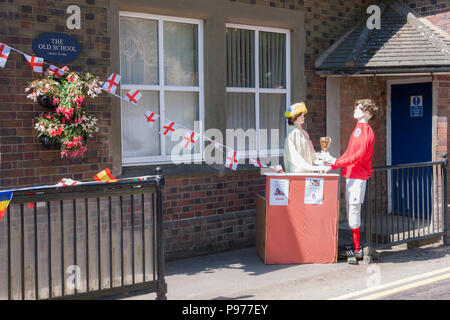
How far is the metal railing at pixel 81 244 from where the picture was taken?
14.1 feet

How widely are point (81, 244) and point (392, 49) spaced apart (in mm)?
5875

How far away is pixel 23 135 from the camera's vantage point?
228 inches

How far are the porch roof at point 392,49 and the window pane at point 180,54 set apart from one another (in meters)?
2.18

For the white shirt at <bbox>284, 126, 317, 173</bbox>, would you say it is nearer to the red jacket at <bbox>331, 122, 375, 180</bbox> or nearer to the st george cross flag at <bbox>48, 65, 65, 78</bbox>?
the red jacket at <bbox>331, 122, 375, 180</bbox>

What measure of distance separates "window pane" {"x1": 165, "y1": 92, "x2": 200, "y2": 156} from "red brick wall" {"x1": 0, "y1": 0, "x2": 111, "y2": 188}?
116 centimetres

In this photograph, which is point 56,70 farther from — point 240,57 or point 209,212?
point 240,57

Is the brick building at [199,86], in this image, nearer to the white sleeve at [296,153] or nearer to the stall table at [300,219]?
the stall table at [300,219]

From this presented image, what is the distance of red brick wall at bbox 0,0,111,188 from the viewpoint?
568 cm

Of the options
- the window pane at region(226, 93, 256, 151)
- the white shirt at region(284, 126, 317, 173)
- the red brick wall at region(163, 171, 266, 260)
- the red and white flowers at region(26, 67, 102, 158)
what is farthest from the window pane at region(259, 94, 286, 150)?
the red and white flowers at region(26, 67, 102, 158)

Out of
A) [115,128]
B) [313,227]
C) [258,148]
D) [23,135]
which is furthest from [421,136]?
[23,135]

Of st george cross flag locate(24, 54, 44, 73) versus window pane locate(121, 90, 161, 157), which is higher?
st george cross flag locate(24, 54, 44, 73)

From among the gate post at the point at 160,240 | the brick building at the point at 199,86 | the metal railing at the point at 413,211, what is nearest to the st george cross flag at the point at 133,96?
the brick building at the point at 199,86

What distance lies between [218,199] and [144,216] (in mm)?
2533
